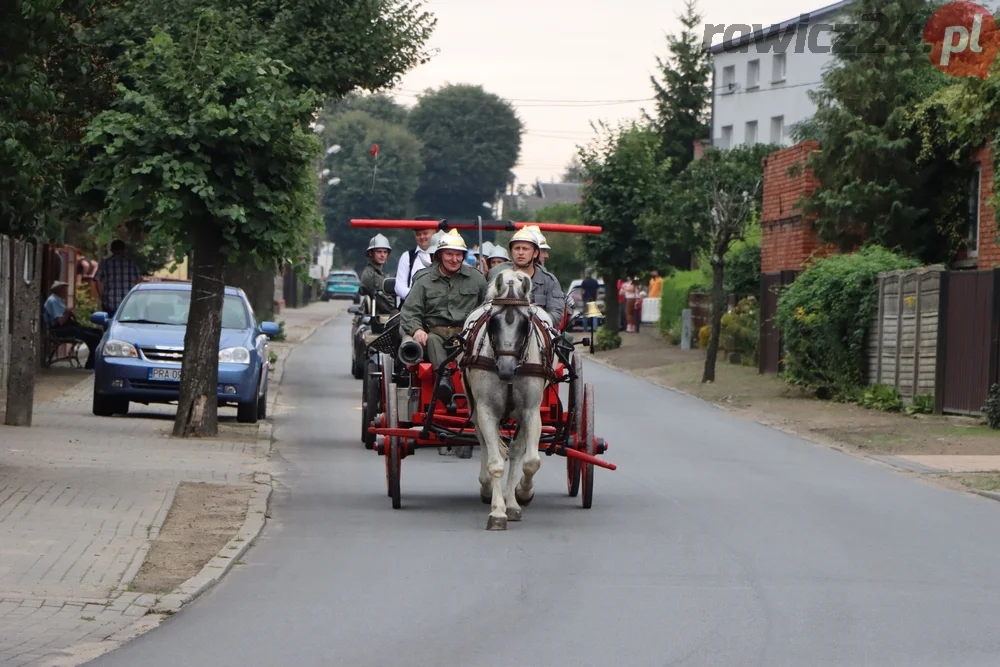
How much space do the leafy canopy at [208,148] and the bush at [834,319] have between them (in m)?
11.5

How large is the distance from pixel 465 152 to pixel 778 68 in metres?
55.0

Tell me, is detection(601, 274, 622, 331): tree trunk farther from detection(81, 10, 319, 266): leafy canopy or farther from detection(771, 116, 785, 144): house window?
detection(81, 10, 319, 266): leafy canopy

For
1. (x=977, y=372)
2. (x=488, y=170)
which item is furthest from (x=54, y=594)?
(x=488, y=170)

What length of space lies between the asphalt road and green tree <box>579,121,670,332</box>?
30.1m

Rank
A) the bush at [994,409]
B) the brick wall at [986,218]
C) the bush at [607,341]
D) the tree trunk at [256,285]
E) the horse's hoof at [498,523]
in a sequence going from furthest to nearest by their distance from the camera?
1. the bush at [607,341]
2. the tree trunk at [256,285]
3. the brick wall at [986,218]
4. the bush at [994,409]
5. the horse's hoof at [498,523]

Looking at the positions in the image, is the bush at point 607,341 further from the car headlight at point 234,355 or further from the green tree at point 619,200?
the car headlight at point 234,355

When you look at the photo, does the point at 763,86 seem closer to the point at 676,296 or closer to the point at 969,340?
the point at 676,296

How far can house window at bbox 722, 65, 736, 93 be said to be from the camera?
231 feet

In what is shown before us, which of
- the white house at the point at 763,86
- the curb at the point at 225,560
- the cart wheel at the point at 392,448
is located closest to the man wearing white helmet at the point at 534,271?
the cart wheel at the point at 392,448

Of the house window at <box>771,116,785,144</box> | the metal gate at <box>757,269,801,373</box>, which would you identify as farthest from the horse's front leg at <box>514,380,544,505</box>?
the house window at <box>771,116,785,144</box>

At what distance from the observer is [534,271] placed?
13281 mm

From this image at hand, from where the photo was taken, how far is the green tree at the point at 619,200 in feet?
152

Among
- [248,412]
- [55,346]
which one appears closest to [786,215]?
[55,346]

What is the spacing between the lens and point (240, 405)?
19.5 m
